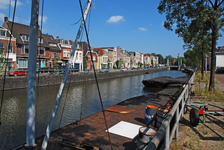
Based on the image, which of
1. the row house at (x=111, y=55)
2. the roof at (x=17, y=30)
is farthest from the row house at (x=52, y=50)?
the row house at (x=111, y=55)

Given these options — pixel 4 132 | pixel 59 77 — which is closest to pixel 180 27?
pixel 4 132

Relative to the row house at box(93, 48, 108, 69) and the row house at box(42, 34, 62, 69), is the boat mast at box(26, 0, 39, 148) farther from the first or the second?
the row house at box(93, 48, 108, 69)

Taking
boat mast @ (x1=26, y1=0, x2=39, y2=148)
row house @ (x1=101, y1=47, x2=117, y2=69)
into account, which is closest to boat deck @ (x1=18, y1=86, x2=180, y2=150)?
boat mast @ (x1=26, y1=0, x2=39, y2=148)

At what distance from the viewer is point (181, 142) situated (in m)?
5.86

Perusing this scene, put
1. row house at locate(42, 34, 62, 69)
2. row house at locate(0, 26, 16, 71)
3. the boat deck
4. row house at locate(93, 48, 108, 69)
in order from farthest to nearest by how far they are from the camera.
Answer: row house at locate(93, 48, 108, 69) < row house at locate(42, 34, 62, 69) < row house at locate(0, 26, 16, 71) < the boat deck

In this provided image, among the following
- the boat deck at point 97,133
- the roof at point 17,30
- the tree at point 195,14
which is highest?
the roof at point 17,30

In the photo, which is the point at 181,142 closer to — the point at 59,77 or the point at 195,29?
the point at 195,29

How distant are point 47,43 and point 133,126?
150ft

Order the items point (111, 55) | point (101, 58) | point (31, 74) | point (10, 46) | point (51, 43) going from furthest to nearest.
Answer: point (111, 55)
point (101, 58)
point (51, 43)
point (10, 46)
point (31, 74)

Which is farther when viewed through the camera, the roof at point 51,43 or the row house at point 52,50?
the roof at point 51,43

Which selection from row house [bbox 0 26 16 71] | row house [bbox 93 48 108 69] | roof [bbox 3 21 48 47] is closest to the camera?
row house [bbox 0 26 16 71]

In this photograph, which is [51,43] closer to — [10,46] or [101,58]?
[10,46]

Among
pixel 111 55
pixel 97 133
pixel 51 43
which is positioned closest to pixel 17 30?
pixel 51 43

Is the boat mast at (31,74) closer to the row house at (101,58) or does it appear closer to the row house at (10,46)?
the row house at (10,46)
